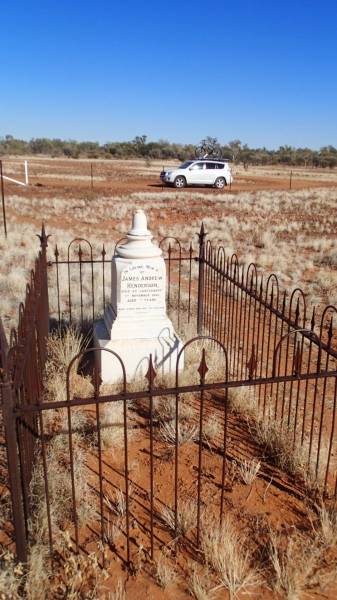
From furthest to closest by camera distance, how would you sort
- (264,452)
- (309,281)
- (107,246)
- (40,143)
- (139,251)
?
1. (40,143)
2. (107,246)
3. (309,281)
4. (139,251)
5. (264,452)

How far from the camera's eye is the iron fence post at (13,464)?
2.37 meters

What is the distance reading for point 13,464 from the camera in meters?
2.49

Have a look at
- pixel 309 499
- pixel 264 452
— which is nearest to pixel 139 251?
pixel 264 452

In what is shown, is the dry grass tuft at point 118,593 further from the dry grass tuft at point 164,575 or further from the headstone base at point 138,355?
the headstone base at point 138,355

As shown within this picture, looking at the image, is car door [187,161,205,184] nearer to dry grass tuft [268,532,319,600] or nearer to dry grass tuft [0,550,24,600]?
dry grass tuft [268,532,319,600]

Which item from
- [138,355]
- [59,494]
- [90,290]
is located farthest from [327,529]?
[90,290]

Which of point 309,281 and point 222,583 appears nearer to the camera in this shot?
point 222,583

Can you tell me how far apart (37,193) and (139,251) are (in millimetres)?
20288

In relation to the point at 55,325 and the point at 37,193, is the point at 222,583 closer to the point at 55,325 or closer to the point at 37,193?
the point at 55,325

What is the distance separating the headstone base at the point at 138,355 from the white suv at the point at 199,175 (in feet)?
84.5

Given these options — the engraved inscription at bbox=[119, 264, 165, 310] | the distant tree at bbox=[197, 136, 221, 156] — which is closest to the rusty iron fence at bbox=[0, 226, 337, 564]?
the engraved inscription at bbox=[119, 264, 165, 310]

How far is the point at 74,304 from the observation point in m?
7.96

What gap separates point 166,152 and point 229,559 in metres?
72.6

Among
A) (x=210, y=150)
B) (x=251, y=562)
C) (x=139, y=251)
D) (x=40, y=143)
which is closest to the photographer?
(x=251, y=562)
